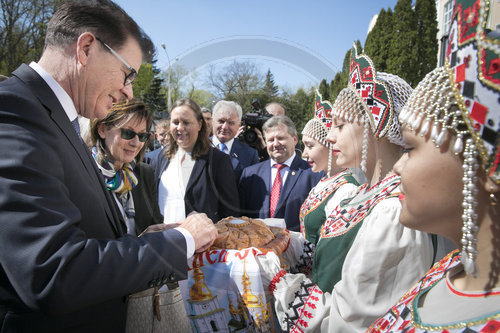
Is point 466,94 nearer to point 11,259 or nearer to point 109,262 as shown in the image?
point 109,262

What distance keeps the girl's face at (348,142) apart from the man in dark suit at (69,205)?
1.05 metres

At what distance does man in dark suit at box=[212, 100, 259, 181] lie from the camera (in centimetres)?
459

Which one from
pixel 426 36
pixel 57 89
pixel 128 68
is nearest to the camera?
pixel 57 89

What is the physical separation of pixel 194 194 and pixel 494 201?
9.92 feet

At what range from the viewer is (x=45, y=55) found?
4.50ft

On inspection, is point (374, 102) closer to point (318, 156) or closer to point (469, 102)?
point (469, 102)

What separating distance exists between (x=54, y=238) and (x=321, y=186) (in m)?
2.34

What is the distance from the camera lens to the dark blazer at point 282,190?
350 cm

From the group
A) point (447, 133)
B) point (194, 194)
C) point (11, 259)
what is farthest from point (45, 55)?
point (194, 194)

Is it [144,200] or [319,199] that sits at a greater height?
[319,199]

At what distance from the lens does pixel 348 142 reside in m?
2.00

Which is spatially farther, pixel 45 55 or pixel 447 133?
pixel 45 55

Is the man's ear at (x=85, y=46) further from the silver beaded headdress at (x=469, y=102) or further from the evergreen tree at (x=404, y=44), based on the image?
the evergreen tree at (x=404, y=44)

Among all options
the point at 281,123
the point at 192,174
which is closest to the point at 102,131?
the point at 192,174
